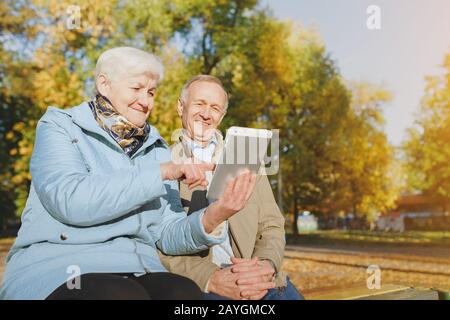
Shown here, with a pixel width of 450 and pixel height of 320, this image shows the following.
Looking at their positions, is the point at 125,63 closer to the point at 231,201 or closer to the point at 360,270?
the point at 231,201

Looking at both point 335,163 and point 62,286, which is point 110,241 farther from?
point 335,163

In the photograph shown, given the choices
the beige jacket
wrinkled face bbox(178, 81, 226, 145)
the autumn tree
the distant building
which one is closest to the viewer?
the beige jacket

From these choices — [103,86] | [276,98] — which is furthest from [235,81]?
[103,86]

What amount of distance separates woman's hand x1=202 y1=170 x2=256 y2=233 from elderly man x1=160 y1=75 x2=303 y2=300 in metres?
0.28

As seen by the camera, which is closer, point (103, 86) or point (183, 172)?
point (183, 172)

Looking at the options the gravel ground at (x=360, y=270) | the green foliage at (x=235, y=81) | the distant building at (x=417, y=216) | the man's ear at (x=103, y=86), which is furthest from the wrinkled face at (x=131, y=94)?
the distant building at (x=417, y=216)

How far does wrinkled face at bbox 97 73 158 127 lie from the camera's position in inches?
82.8

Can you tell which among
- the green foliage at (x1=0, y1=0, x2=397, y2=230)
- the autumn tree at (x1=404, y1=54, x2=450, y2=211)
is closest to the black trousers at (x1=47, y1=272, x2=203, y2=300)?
the green foliage at (x1=0, y1=0, x2=397, y2=230)

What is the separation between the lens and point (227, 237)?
264cm

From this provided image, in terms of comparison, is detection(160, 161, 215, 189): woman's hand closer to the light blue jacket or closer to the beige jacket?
the light blue jacket

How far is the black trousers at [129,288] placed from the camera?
1.71 meters

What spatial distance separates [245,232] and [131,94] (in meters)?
1.00

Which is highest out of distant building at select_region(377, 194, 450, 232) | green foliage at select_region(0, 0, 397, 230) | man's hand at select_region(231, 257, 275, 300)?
green foliage at select_region(0, 0, 397, 230)

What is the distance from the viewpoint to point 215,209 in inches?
78.1
